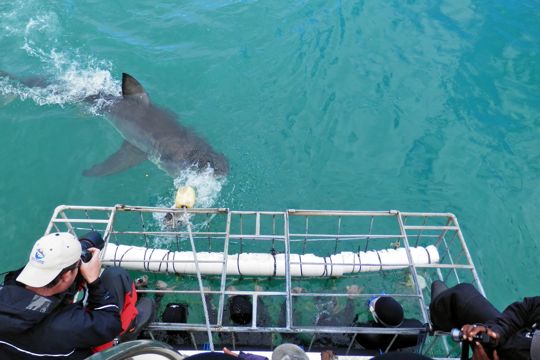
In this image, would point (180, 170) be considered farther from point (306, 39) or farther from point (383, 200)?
point (306, 39)

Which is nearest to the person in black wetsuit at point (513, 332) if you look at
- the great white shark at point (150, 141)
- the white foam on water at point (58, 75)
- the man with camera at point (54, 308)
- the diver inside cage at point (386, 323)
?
the diver inside cage at point (386, 323)

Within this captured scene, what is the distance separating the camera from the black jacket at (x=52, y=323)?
266cm

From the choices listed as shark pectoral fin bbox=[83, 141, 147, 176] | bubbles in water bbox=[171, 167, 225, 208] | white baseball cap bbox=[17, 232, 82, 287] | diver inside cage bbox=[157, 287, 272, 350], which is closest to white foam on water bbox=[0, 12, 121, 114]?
shark pectoral fin bbox=[83, 141, 147, 176]

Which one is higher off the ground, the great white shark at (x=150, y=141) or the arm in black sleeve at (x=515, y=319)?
the great white shark at (x=150, y=141)

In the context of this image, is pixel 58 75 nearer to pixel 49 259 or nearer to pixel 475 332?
pixel 49 259

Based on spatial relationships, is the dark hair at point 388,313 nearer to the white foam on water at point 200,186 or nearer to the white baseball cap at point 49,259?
the white baseball cap at point 49,259

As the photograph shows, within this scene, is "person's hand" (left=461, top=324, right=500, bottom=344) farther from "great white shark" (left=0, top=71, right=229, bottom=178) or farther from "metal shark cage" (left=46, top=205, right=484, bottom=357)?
"great white shark" (left=0, top=71, right=229, bottom=178)

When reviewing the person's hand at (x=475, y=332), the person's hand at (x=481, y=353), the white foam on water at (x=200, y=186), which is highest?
the white foam on water at (x=200, y=186)

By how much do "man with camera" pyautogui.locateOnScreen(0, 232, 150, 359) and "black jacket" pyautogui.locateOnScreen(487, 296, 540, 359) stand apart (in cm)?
285


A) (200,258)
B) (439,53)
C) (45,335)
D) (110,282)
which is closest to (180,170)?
(200,258)

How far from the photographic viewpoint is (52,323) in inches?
111

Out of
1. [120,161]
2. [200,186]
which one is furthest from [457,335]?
[120,161]

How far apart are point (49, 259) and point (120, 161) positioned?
569 cm

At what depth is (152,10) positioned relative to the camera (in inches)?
476
